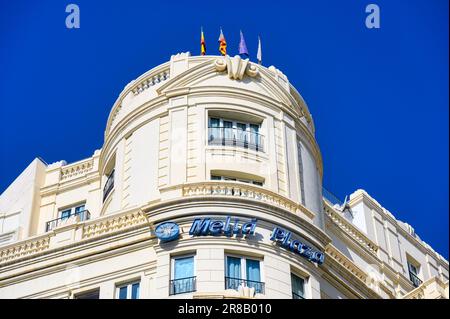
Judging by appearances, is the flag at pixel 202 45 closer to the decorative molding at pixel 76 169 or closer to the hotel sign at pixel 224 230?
the decorative molding at pixel 76 169

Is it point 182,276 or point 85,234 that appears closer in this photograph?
point 182,276

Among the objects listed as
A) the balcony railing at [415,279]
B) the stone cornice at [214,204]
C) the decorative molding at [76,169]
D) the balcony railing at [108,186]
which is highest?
the decorative molding at [76,169]

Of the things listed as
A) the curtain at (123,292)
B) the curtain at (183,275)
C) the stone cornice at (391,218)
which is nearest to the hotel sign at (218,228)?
the curtain at (183,275)

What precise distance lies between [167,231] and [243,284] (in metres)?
3.56

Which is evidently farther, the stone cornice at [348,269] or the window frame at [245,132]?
the window frame at [245,132]

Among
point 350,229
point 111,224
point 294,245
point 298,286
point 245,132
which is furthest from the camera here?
point 350,229

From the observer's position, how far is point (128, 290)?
41562 mm

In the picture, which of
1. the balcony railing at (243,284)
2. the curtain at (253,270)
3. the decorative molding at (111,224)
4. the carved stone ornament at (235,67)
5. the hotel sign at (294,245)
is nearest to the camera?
the balcony railing at (243,284)

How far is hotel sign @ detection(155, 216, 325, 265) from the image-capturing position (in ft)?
136

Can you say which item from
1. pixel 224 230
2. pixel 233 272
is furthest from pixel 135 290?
pixel 224 230

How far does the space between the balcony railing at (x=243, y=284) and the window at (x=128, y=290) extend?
3485 millimetres

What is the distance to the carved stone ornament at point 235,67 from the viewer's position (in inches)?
1893

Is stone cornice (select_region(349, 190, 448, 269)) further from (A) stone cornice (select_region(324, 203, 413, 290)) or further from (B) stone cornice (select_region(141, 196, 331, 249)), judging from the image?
(B) stone cornice (select_region(141, 196, 331, 249))

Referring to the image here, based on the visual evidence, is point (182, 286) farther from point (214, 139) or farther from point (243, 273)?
point (214, 139)
